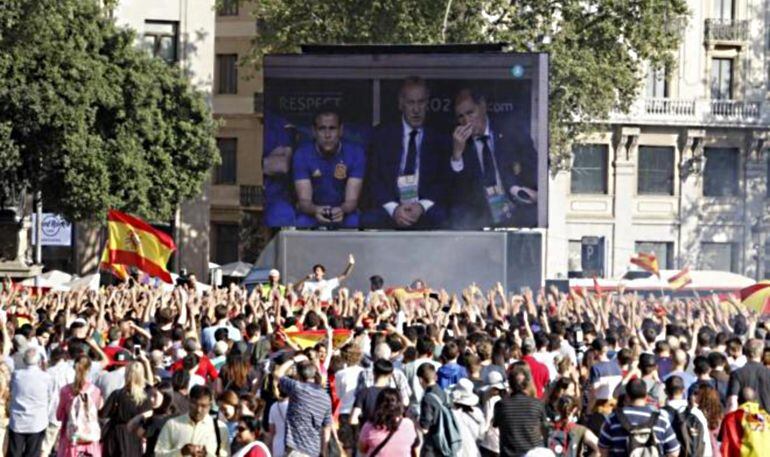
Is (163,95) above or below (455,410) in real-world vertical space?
above

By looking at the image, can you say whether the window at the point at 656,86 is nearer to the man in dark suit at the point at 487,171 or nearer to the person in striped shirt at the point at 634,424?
the man in dark suit at the point at 487,171

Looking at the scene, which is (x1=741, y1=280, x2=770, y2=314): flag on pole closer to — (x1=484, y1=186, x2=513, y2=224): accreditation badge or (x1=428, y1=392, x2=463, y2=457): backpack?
(x1=484, y1=186, x2=513, y2=224): accreditation badge

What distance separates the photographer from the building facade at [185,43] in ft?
192

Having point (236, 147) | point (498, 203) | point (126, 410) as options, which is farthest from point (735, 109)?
point (126, 410)

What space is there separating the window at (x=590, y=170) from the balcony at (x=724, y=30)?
4535mm

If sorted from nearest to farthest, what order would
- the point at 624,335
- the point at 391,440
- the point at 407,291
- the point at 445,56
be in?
the point at 391,440 < the point at 624,335 < the point at 407,291 < the point at 445,56

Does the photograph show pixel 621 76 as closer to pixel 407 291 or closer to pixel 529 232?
pixel 529 232

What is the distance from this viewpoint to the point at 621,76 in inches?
2021

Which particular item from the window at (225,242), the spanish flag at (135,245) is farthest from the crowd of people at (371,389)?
the window at (225,242)

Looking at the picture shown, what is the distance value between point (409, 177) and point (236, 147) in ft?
81.5

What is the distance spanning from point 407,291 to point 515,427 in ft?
51.2

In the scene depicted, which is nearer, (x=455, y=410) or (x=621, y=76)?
→ (x=455, y=410)

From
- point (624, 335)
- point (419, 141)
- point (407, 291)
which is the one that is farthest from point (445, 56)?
point (624, 335)

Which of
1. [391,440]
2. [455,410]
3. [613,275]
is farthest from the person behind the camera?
[613,275]
